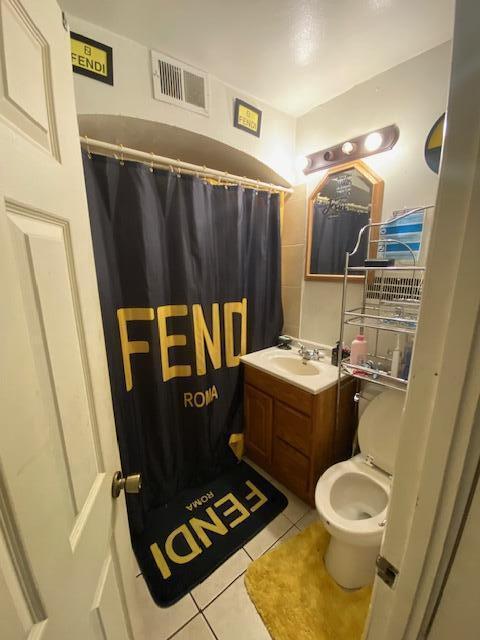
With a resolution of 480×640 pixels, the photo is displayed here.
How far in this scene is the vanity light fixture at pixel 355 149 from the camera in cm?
135

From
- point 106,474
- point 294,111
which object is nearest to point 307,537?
point 106,474

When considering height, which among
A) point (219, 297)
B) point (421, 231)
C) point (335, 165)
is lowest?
point (219, 297)

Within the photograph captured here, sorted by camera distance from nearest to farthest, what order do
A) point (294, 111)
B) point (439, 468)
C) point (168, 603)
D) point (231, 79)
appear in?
point (439, 468) < point (168, 603) < point (231, 79) < point (294, 111)

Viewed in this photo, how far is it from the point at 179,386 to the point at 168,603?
0.94m

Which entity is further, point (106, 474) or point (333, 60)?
point (333, 60)

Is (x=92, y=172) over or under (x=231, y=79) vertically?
under

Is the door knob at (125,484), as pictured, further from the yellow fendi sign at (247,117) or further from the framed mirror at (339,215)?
the yellow fendi sign at (247,117)

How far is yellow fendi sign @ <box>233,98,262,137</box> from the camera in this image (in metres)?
1.48

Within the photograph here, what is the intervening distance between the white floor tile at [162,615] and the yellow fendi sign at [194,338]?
0.85 metres

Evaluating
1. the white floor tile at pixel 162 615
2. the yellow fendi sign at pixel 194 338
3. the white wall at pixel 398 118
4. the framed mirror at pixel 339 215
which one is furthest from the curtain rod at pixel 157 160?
the white floor tile at pixel 162 615

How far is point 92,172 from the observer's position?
1.13m

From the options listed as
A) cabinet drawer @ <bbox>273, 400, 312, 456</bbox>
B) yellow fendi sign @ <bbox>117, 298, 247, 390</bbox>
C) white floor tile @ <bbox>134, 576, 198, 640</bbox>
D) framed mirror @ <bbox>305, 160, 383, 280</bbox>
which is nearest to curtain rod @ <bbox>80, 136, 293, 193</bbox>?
framed mirror @ <bbox>305, 160, 383, 280</bbox>

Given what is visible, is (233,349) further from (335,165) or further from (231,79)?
(231,79)

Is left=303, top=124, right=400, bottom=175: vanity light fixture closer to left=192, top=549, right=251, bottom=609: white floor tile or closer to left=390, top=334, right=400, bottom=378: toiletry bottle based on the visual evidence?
left=390, top=334, right=400, bottom=378: toiletry bottle
